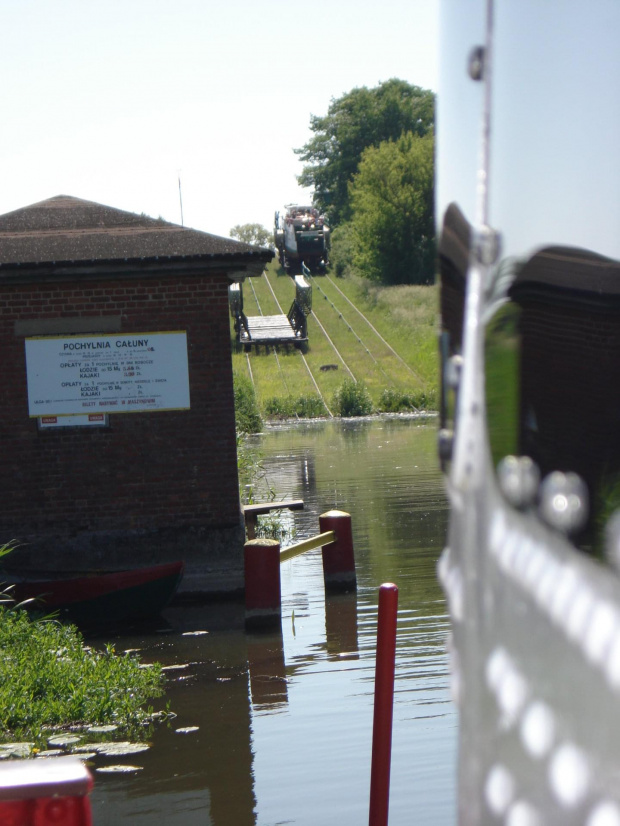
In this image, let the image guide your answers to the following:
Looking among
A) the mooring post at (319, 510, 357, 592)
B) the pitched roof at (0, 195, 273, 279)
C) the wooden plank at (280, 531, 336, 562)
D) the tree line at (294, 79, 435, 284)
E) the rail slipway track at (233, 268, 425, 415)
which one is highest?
the tree line at (294, 79, 435, 284)

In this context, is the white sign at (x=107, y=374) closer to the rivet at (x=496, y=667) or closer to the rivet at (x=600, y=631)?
the rivet at (x=496, y=667)

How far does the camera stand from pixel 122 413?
11266mm

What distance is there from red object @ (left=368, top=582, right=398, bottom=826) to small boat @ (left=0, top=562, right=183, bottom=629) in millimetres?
5953

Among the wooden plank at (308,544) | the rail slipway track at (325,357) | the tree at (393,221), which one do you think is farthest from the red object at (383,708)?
the tree at (393,221)

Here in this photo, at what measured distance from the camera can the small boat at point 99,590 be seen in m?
9.77

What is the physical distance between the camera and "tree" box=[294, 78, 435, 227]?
335ft

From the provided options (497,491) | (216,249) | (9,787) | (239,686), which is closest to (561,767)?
(497,491)

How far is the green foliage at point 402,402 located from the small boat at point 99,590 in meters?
36.7

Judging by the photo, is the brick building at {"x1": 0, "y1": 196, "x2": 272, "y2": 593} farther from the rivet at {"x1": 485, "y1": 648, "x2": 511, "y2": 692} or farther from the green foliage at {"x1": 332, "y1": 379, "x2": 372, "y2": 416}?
the green foliage at {"x1": 332, "y1": 379, "x2": 372, "y2": 416}

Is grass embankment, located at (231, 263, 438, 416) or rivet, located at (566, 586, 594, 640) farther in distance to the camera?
grass embankment, located at (231, 263, 438, 416)

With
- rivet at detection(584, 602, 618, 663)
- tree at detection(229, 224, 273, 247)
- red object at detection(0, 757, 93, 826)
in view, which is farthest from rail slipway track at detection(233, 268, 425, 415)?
tree at detection(229, 224, 273, 247)

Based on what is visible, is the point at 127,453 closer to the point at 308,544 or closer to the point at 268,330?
the point at 308,544

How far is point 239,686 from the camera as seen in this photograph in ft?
26.5

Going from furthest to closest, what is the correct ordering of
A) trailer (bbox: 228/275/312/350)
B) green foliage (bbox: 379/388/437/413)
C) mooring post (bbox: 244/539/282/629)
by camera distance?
trailer (bbox: 228/275/312/350), green foliage (bbox: 379/388/437/413), mooring post (bbox: 244/539/282/629)
